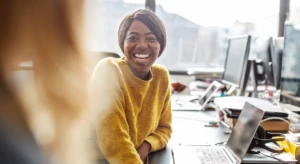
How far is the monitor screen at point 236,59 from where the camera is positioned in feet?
5.89

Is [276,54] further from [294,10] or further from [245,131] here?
[294,10]

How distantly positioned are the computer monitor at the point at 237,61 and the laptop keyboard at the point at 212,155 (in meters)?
0.83

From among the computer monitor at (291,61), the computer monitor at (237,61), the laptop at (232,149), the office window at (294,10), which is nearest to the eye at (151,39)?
the laptop at (232,149)

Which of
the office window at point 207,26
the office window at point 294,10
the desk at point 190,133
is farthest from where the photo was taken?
the office window at point 207,26

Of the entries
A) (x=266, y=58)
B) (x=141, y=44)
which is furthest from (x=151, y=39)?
(x=266, y=58)

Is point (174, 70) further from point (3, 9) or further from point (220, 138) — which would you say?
point (3, 9)

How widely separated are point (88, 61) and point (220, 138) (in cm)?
98

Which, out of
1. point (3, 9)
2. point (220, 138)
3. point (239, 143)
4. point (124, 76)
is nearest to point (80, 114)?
point (3, 9)

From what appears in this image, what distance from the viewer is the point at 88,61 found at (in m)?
0.44

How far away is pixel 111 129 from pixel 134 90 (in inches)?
5.7

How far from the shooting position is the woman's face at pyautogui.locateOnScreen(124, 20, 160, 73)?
2.60 feet

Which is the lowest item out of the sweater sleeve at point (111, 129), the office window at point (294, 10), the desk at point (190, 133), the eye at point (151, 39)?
the desk at point (190, 133)

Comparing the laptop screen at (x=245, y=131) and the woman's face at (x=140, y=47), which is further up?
the woman's face at (x=140, y=47)

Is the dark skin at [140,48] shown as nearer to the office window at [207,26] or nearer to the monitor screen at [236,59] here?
the monitor screen at [236,59]
